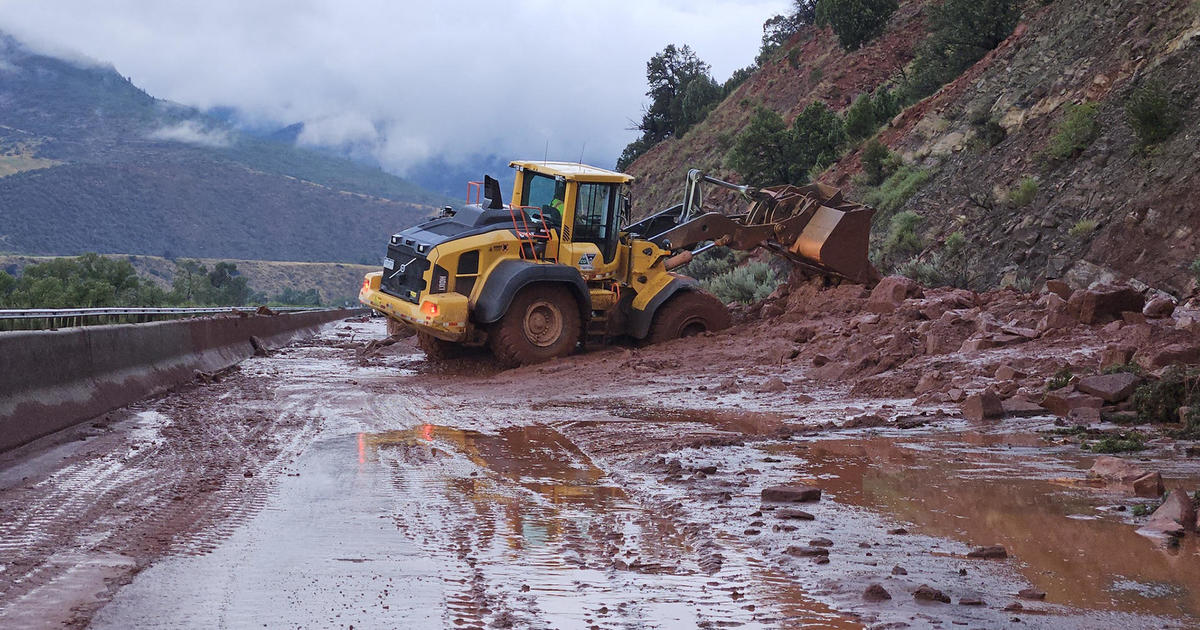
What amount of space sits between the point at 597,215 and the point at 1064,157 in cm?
916

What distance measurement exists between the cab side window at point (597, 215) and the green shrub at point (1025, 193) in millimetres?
7873

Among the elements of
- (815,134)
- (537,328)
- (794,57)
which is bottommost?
(537,328)

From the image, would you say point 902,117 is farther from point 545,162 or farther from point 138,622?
point 138,622

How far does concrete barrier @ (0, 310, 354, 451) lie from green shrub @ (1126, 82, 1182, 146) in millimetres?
14692

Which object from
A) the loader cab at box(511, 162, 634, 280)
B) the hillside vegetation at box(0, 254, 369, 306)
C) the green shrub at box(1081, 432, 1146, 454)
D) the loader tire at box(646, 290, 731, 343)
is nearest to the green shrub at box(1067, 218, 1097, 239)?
the loader tire at box(646, 290, 731, 343)

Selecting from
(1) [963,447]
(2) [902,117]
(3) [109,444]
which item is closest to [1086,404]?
(1) [963,447]

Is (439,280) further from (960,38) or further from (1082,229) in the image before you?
(960,38)

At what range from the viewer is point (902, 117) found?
33.4 meters

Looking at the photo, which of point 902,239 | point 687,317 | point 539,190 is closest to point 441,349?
point 539,190

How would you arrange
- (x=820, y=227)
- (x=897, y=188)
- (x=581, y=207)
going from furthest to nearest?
1. (x=897, y=188)
2. (x=820, y=227)
3. (x=581, y=207)

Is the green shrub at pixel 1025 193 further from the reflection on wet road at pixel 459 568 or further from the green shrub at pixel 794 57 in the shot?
the green shrub at pixel 794 57

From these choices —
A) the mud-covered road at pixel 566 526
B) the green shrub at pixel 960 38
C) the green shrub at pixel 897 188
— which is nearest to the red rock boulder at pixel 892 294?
the mud-covered road at pixel 566 526

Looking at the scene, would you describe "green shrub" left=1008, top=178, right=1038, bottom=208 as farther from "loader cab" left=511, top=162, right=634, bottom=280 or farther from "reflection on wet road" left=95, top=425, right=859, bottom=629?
"reflection on wet road" left=95, top=425, right=859, bottom=629

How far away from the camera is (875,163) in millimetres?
30906
